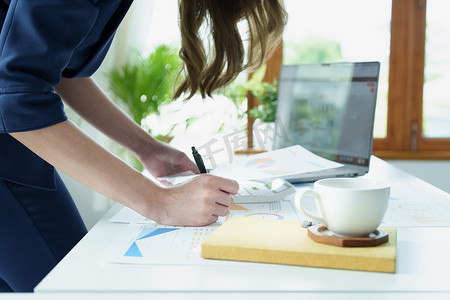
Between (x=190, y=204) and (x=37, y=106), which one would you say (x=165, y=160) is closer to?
(x=190, y=204)

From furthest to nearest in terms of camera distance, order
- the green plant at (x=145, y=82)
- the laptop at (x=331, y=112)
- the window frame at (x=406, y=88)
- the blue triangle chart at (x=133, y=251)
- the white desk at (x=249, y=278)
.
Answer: the window frame at (x=406, y=88), the green plant at (x=145, y=82), the laptop at (x=331, y=112), the blue triangle chart at (x=133, y=251), the white desk at (x=249, y=278)

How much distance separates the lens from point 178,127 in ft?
9.32

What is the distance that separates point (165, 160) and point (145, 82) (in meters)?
1.62

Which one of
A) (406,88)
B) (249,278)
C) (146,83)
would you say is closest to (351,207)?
(249,278)

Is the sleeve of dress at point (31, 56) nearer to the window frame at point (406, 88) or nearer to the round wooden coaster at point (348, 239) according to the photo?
the round wooden coaster at point (348, 239)

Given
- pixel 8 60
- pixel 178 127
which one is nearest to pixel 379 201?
pixel 8 60

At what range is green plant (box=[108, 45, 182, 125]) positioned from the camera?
8.87 ft

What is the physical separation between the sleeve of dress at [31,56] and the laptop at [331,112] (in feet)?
2.14

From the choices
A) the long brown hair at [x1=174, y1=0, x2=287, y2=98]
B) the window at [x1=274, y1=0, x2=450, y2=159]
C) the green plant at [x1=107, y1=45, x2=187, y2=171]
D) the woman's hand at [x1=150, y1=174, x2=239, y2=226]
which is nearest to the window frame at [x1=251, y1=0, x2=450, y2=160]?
the window at [x1=274, y1=0, x2=450, y2=159]

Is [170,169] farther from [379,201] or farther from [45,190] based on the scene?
[379,201]

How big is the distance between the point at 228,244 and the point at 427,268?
0.26m

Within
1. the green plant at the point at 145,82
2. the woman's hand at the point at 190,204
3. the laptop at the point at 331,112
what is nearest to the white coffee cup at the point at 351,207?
the woman's hand at the point at 190,204

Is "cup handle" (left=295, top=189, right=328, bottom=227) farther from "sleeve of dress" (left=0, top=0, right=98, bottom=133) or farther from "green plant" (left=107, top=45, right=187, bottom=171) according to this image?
"green plant" (left=107, top=45, right=187, bottom=171)

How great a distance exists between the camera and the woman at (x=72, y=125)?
27.5 inches
